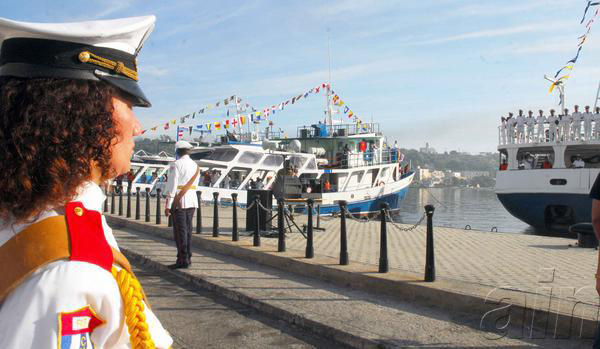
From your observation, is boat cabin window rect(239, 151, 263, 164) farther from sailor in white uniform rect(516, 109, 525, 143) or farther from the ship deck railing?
sailor in white uniform rect(516, 109, 525, 143)

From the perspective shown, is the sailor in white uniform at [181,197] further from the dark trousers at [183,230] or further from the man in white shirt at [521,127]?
the man in white shirt at [521,127]

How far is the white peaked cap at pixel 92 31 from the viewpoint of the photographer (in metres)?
1.24

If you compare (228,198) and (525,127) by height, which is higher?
(525,127)

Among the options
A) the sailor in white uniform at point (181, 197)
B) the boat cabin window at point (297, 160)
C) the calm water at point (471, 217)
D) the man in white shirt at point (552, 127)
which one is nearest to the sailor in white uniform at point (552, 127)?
the man in white shirt at point (552, 127)

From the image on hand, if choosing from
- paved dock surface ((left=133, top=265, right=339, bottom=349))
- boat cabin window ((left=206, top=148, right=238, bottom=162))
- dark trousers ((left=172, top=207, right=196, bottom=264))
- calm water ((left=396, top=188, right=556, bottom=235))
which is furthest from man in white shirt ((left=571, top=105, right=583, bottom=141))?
paved dock surface ((left=133, top=265, right=339, bottom=349))

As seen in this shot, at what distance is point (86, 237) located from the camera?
41.1 inches

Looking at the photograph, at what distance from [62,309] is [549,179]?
24.3 m

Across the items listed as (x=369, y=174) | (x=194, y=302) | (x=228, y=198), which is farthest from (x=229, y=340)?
(x=369, y=174)

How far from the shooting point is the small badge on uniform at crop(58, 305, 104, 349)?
3.19ft

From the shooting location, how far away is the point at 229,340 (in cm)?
453

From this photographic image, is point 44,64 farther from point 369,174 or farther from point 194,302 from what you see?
point 369,174

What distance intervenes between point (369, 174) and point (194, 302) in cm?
2700

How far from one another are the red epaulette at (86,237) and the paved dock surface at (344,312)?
11.7ft

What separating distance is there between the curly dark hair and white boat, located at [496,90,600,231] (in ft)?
76.0
